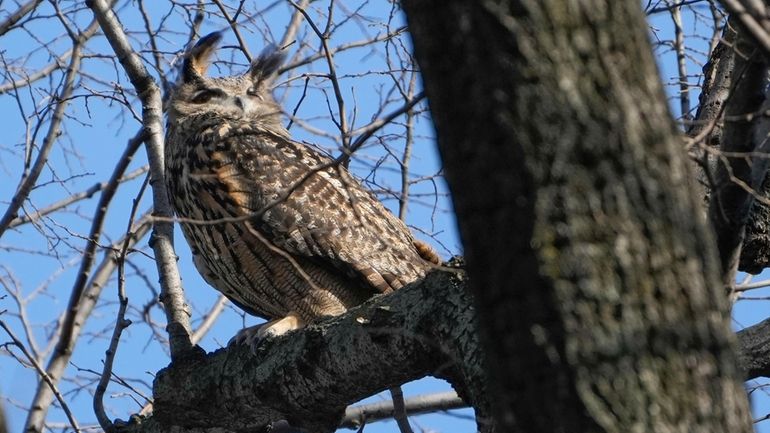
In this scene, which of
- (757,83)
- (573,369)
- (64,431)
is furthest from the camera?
(64,431)

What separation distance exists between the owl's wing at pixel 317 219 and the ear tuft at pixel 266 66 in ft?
3.08

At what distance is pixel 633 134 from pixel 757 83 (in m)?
0.86

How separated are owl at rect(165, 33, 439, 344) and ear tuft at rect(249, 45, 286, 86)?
756mm

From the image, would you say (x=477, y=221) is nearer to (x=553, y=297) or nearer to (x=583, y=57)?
(x=553, y=297)

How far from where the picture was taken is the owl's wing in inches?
183

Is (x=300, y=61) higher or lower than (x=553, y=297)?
higher

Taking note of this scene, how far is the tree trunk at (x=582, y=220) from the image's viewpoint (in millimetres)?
1685

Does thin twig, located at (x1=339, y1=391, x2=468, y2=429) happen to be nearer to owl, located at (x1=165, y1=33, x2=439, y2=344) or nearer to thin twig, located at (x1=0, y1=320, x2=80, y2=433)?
owl, located at (x1=165, y1=33, x2=439, y2=344)

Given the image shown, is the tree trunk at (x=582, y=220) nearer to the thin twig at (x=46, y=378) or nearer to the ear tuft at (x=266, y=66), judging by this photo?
the thin twig at (x=46, y=378)

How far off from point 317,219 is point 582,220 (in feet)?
10.2

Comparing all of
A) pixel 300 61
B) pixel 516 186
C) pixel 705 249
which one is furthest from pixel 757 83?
pixel 300 61

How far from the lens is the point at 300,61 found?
5.64 m

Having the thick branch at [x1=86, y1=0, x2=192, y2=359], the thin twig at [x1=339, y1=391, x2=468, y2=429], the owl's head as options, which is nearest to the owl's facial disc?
the owl's head

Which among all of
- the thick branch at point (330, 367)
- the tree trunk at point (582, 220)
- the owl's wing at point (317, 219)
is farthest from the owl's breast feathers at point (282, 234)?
the tree trunk at point (582, 220)
